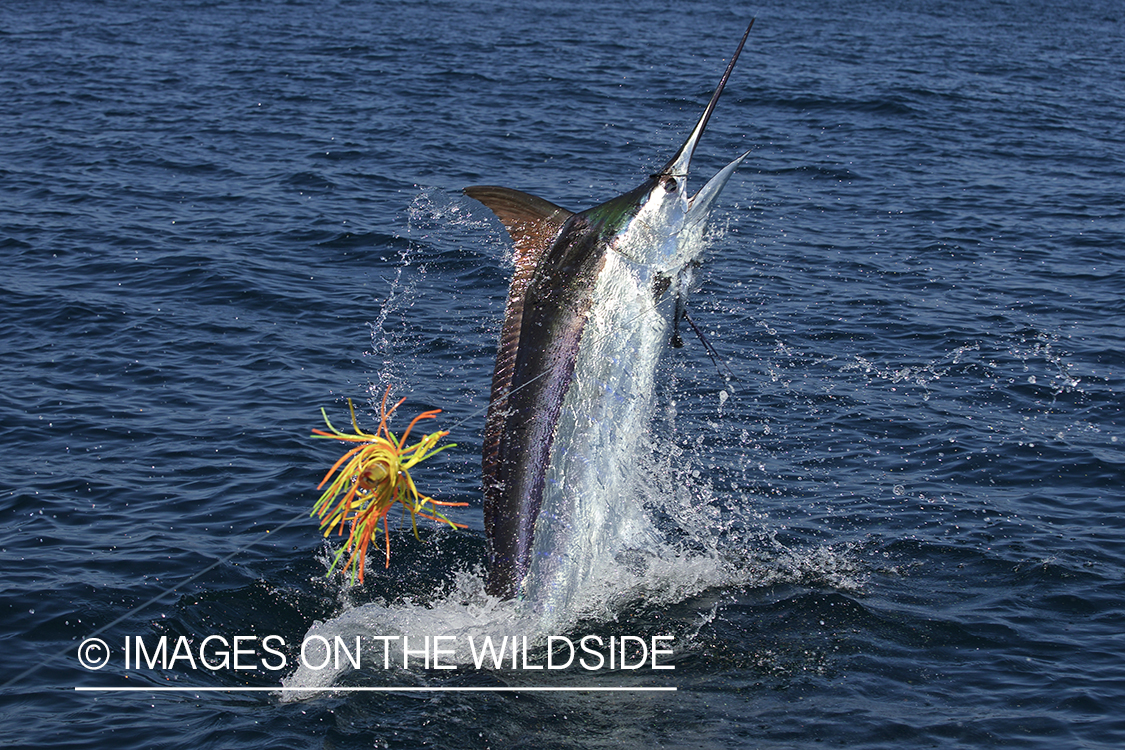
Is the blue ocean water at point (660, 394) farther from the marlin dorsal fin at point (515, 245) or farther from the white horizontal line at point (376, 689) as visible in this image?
the marlin dorsal fin at point (515, 245)

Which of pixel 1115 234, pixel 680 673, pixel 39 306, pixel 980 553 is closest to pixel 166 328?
pixel 39 306

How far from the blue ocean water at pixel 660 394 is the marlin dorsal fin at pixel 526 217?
3.78 ft

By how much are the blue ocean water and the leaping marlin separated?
56cm

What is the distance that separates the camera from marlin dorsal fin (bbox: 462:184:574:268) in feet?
24.0

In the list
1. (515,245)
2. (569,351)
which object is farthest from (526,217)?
(569,351)

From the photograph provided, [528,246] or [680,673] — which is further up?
[528,246]

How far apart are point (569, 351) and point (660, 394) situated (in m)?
4.68

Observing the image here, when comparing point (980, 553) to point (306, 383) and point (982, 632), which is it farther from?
point (306, 383)

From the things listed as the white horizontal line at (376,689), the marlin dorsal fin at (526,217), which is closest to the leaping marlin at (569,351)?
the marlin dorsal fin at (526,217)

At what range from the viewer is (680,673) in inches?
290

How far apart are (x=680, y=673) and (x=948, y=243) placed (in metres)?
11.6

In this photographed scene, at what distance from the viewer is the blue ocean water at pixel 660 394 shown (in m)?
7.17

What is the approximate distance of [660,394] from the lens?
1171 centimetres

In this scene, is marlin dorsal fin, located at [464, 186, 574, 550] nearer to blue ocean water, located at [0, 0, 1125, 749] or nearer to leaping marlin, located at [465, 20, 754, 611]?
leaping marlin, located at [465, 20, 754, 611]
